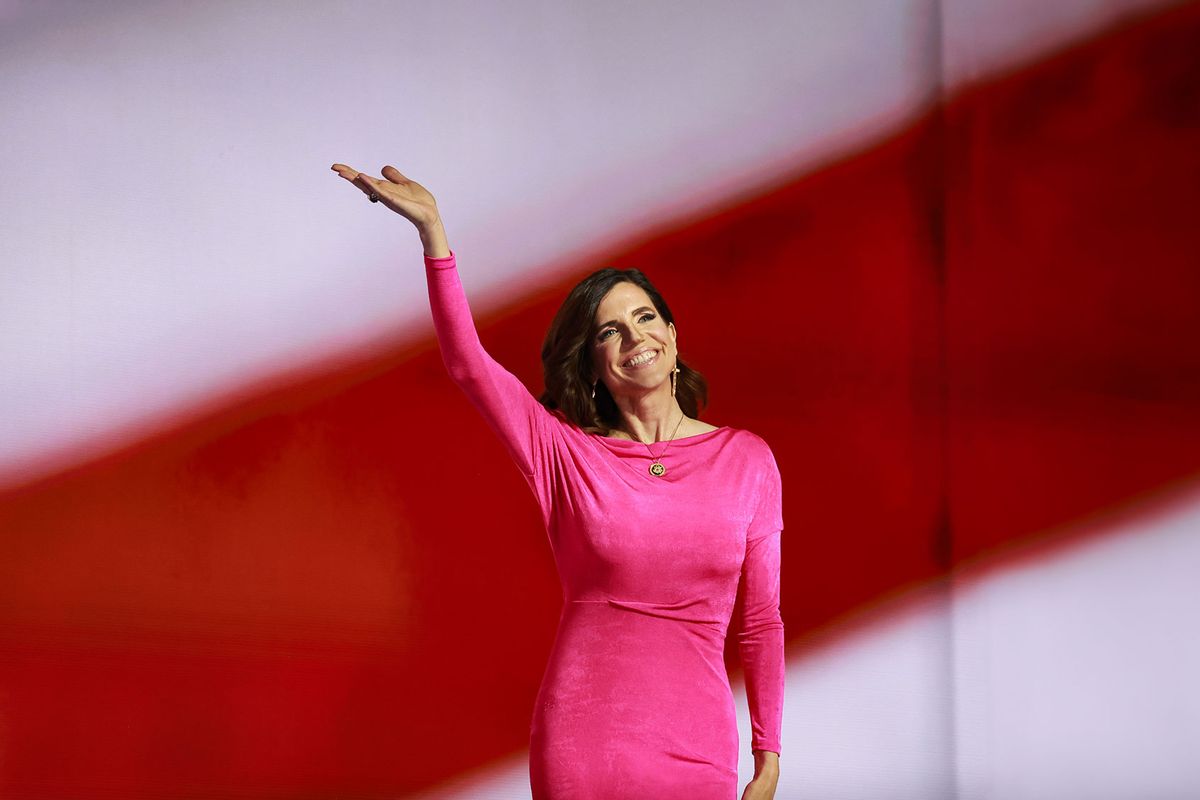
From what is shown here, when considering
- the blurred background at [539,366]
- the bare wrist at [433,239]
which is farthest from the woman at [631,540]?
the blurred background at [539,366]

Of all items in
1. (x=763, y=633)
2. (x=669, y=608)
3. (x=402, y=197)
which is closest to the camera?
(x=402, y=197)

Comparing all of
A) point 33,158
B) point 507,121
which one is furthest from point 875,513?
point 33,158

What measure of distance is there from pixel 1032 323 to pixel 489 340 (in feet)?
4.67

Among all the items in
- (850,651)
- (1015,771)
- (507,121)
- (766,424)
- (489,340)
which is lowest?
(1015,771)

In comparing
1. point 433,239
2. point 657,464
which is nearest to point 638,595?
point 657,464

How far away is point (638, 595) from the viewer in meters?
1.80

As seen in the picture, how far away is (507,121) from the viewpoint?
3.07 metres

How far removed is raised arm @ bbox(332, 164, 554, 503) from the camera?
1.71 metres

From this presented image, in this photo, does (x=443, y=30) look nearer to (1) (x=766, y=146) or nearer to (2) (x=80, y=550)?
(1) (x=766, y=146)

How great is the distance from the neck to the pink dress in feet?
0.15

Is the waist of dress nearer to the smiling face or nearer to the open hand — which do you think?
the smiling face

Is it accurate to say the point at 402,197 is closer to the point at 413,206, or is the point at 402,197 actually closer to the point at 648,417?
the point at 413,206

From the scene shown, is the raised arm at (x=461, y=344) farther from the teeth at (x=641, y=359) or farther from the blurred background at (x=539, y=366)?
the blurred background at (x=539, y=366)

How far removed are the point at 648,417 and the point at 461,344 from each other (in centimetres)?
38
